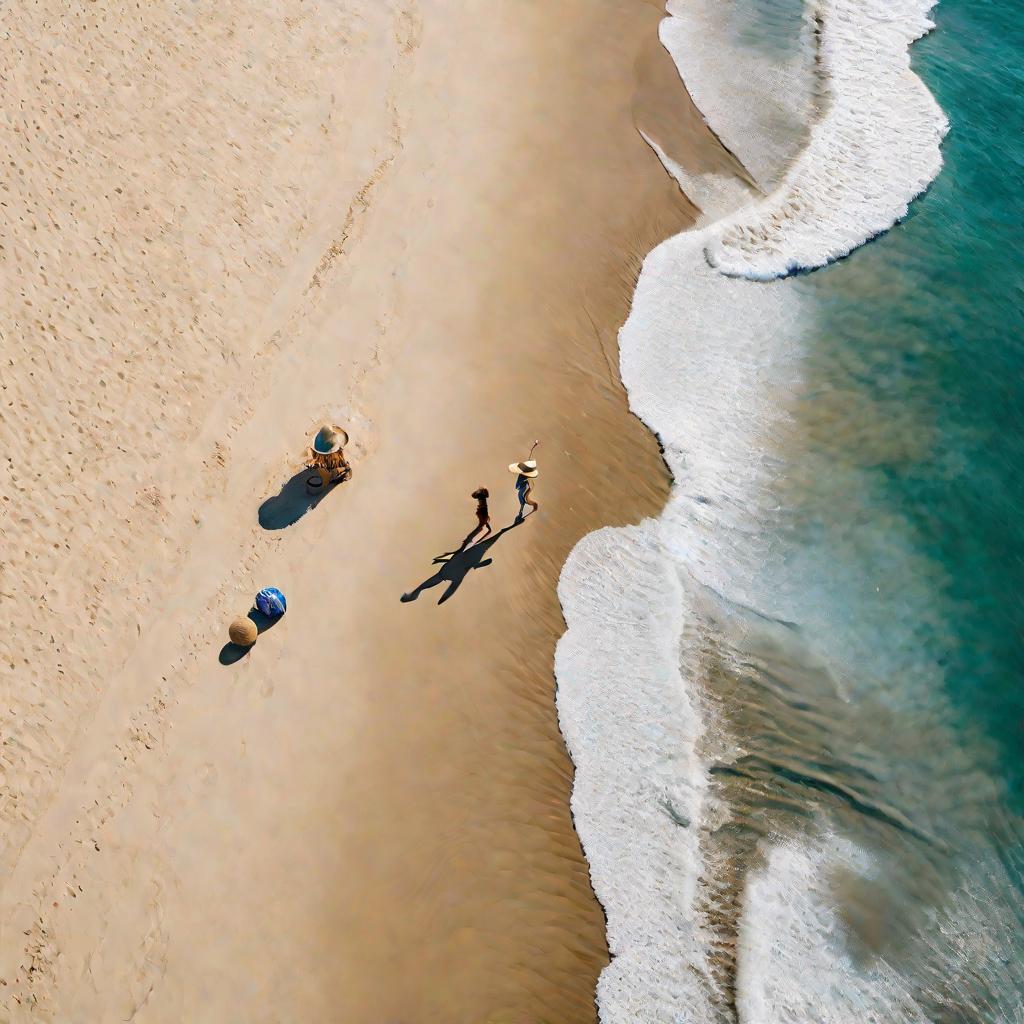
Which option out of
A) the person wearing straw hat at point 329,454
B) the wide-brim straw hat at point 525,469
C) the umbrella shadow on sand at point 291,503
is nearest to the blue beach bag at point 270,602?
the umbrella shadow on sand at point 291,503

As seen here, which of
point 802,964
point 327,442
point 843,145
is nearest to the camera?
point 802,964

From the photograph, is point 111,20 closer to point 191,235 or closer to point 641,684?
point 191,235

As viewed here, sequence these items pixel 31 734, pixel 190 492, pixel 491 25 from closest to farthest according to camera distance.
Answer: pixel 31 734 → pixel 190 492 → pixel 491 25

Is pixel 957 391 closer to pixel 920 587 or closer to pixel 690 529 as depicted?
pixel 920 587

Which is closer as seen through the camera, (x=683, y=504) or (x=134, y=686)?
(x=134, y=686)

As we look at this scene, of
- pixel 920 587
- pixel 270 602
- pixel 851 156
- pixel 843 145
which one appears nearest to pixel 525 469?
pixel 270 602

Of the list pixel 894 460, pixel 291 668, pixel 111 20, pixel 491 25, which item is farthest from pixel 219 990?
pixel 491 25
